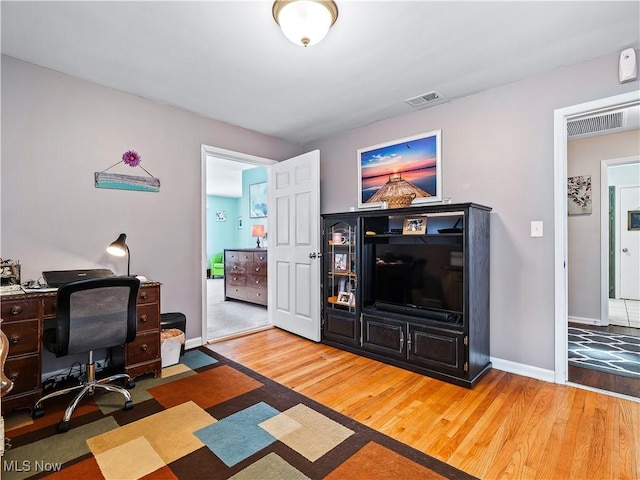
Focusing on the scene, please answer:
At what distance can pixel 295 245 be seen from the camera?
389cm

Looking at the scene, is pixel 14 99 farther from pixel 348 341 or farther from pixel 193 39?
pixel 348 341

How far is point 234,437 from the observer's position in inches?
73.7

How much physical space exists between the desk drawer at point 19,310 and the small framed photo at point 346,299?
2.49m

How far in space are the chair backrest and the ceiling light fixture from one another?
1.91 m

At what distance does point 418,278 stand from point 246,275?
3469 millimetres

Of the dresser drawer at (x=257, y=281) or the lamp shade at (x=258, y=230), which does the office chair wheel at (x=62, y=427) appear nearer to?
the dresser drawer at (x=257, y=281)

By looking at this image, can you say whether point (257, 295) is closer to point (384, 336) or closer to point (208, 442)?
point (384, 336)

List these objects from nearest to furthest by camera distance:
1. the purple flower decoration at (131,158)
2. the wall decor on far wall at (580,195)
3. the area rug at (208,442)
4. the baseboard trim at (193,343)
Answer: the area rug at (208,442), the purple flower decoration at (131,158), the baseboard trim at (193,343), the wall decor on far wall at (580,195)

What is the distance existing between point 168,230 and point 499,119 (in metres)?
3.30

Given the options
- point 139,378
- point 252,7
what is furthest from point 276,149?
point 139,378

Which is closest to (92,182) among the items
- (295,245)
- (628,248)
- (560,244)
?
(295,245)

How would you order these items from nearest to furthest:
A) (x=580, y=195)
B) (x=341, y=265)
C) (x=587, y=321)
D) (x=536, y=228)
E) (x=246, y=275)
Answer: (x=536, y=228) < (x=341, y=265) < (x=587, y=321) < (x=580, y=195) < (x=246, y=275)

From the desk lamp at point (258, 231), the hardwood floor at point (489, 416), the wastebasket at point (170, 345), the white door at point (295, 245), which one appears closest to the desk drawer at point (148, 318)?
the wastebasket at point (170, 345)

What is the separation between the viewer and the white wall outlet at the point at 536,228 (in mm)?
2649
